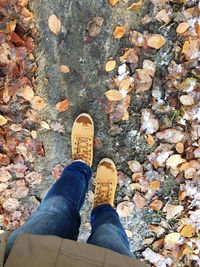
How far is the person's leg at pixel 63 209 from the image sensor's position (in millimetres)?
1312

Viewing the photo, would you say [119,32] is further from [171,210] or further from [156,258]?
[156,258]

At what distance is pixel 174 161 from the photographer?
6.22 feet

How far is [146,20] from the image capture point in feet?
6.03

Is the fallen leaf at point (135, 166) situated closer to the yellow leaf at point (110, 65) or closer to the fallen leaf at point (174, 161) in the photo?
the fallen leaf at point (174, 161)

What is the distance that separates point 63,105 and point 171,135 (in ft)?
1.77

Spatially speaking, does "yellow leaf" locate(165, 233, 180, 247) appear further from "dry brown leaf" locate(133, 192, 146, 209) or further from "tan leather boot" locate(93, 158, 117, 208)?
"tan leather boot" locate(93, 158, 117, 208)

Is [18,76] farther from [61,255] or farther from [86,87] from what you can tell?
[61,255]

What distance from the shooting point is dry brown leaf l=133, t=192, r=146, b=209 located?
6.38 ft

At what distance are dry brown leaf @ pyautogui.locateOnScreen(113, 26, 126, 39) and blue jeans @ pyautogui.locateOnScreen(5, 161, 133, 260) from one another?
0.63 m

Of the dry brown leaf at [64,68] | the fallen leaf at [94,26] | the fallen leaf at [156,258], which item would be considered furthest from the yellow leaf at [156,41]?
the fallen leaf at [156,258]

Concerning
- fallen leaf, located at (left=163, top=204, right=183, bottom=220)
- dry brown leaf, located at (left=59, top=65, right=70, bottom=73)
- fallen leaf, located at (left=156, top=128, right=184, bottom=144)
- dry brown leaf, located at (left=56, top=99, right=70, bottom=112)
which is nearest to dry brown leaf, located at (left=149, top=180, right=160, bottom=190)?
fallen leaf, located at (left=163, top=204, right=183, bottom=220)

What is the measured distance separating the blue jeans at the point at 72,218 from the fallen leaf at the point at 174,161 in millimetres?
361

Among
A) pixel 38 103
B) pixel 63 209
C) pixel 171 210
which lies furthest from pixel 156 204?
pixel 38 103

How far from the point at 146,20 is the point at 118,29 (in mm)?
137
